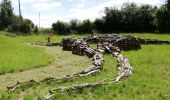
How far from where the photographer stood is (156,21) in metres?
69.6

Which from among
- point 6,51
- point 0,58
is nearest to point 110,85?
point 0,58

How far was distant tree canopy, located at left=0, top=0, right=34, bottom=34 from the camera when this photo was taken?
85.1 m

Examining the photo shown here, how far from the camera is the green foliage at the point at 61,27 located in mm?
77188

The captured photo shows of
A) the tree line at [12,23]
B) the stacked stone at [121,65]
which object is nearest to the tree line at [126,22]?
the tree line at [12,23]

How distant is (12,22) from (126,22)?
113 feet

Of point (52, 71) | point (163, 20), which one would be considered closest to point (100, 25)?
point (163, 20)

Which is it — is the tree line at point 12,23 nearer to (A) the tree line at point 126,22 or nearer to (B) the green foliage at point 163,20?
(A) the tree line at point 126,22

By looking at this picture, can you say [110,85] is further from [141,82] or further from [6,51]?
[6,51]

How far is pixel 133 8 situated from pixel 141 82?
56.5 m

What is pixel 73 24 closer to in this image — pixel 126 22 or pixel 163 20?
pixel 126 22

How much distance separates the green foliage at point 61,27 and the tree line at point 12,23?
900cm

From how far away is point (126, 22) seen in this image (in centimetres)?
7300

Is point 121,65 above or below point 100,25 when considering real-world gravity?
below

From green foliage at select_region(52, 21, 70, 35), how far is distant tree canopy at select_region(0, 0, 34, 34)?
8999 millimetres
